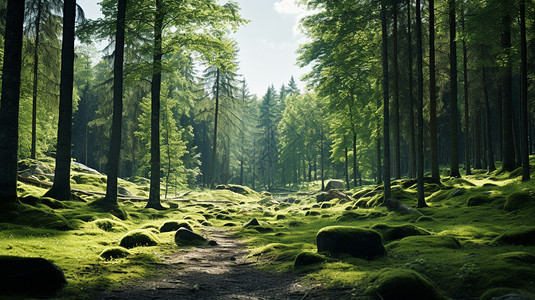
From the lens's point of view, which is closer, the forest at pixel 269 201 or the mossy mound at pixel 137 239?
the forest at pixel 269 201

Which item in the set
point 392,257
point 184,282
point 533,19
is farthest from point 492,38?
point 184,282

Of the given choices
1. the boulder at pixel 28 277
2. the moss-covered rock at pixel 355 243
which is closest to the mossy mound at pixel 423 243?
the moss-covered rock at pixel 355 243

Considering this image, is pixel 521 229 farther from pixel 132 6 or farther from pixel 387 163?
pixel 132 6

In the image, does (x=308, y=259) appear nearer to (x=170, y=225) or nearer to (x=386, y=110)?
(x=170, y=225)

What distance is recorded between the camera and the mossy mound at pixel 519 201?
40.5 feet

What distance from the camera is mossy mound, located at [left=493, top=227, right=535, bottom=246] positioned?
7691mm

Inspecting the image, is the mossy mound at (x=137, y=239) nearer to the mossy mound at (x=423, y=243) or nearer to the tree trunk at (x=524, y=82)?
the mossy mound at (x=423, y=243)

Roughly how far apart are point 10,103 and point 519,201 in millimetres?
18138

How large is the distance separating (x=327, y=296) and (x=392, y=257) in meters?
3.13

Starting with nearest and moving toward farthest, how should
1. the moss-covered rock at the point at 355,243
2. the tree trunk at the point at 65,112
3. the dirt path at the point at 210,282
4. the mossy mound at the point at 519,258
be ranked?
the mossy mound at the point at 519,258 < the dirt path at the point at 210,282 < the moss-covered rock at the point at 355,243 < the tree trunk at the point at 65,112

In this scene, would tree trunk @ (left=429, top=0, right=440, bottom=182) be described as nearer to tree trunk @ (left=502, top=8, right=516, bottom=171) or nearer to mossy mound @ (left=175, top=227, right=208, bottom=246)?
tree trunk @ (left=502, top=8, right=516, bottom=171)

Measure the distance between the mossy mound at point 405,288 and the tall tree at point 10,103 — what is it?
1119cm

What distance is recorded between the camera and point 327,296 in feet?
19.5

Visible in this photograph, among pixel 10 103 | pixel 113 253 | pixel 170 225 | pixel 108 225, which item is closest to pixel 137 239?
pixel 113 253
